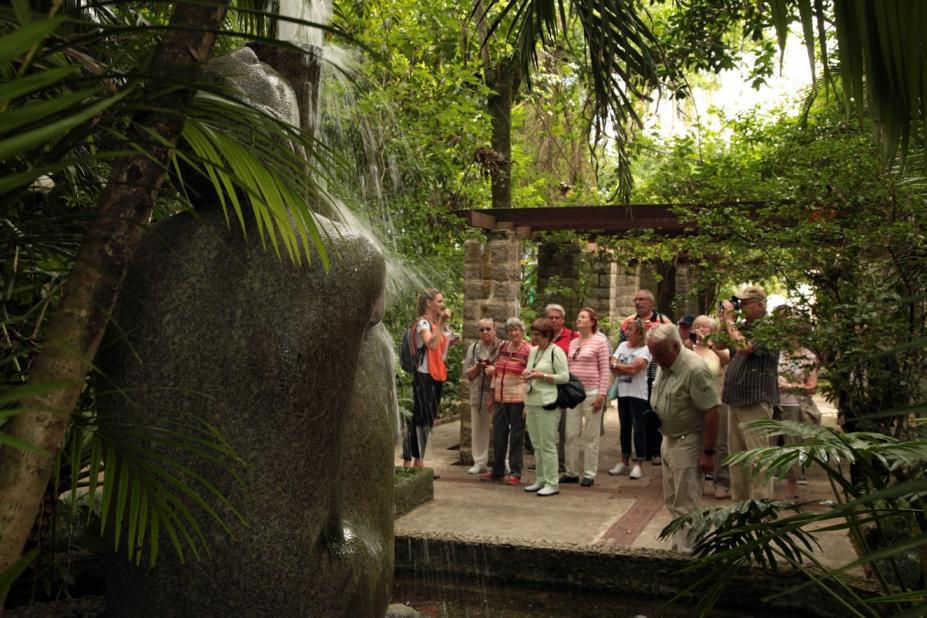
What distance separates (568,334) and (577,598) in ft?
17.8

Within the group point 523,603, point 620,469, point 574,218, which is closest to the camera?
point 523,603

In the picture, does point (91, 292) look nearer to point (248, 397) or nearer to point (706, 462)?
point (248, 397)

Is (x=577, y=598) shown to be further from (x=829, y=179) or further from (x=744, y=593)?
(x=829, y=179)

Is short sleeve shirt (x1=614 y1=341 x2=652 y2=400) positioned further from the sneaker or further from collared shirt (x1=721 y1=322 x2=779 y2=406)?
collared shirt (x1=721 y1=322 x2=779 y2=406)

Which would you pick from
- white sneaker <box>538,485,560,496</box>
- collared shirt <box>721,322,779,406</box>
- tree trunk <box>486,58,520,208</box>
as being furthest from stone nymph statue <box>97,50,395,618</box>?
tree trunk <box>486,58,520,208</box>

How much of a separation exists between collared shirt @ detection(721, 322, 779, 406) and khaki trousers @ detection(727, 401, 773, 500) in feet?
0.19

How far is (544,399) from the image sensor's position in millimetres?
9898

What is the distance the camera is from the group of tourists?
8.06 meters

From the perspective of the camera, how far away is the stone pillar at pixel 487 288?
12016mm

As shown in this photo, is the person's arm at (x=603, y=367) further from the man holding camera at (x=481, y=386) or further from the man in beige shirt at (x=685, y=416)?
the man in beige shirt at (x=685, y=416)

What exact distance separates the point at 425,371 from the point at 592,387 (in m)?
1.69

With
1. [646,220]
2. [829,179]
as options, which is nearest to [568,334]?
[646,220]

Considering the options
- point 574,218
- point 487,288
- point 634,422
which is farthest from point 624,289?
point 634,422

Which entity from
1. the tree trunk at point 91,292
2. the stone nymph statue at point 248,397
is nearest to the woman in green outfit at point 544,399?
the stone nymph statue at point 248,397
